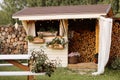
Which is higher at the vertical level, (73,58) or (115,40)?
(115,40)

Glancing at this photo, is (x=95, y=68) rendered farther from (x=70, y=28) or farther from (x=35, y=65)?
(x=35, y=65)

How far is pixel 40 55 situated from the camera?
30.4 ft

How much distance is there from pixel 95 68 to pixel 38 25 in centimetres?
311

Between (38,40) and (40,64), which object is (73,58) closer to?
(38,40)

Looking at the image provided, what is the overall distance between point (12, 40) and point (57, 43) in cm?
389

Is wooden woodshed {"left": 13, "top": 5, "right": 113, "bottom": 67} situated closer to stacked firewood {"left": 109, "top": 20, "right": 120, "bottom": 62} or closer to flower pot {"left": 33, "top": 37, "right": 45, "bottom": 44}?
flower pot {"left": 33, "top": 37, "right": 45, "bottom": 44}

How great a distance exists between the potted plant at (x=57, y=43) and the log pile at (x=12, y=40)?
11.1 feet

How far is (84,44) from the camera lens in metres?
15.1

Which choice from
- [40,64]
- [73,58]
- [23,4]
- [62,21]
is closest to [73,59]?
[73,58]

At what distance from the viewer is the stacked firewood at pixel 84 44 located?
49.3 feet

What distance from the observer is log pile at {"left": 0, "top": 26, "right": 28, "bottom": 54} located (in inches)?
682

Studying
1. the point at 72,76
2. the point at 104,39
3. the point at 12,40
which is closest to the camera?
the point at 104,39

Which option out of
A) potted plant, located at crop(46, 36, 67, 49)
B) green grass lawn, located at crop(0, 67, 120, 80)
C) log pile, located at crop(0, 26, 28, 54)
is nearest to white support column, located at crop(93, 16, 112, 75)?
green grass lawn, located at crop(0, 67, 120, 80)

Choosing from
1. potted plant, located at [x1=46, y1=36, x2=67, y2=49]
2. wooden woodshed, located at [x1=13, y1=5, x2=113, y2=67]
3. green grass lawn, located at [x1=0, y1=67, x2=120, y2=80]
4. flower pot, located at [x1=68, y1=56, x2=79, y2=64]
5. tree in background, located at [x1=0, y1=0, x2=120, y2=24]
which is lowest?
tree in background, located at [x1=0, y1=0, x2=120, y2=24]
